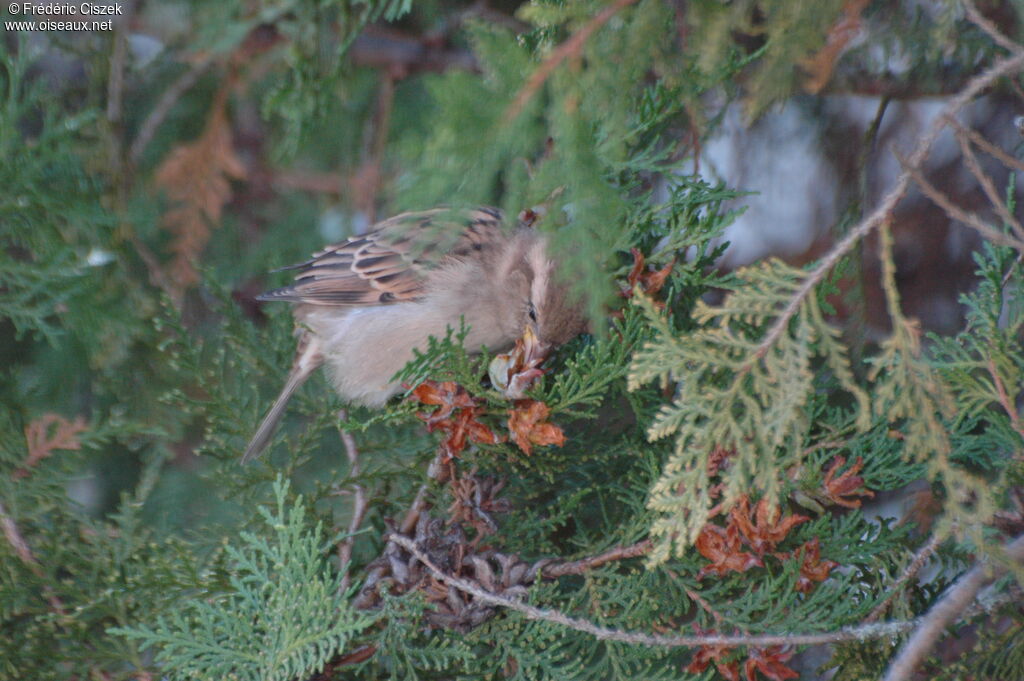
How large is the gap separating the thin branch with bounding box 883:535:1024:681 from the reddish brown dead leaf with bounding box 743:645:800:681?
0.80ft

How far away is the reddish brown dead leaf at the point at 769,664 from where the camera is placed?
4.43 feet

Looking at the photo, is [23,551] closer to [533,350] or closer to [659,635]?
[533,350]

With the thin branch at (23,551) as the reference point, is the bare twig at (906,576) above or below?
above

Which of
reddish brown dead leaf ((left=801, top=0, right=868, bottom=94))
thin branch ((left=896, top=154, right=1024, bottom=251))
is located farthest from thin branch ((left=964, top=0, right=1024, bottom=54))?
reddish brown dead leaf ((left=801, top=0, right=868, bottom=94))

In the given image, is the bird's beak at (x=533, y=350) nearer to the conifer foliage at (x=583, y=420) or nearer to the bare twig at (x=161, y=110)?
the conifer foliage at (x=583, y=420)

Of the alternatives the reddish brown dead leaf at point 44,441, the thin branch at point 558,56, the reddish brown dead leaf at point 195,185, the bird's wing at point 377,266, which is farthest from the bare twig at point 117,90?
the thin branch at point 558,56

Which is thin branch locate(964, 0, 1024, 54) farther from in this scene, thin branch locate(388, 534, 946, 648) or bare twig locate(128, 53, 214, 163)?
bare twig locate(128, 53, 214, 163)

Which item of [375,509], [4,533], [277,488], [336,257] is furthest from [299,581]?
[336,257]

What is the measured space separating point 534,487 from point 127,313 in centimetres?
115

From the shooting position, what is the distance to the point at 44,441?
192 centimetres

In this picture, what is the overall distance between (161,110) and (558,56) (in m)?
1.82

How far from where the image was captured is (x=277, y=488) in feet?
4.65

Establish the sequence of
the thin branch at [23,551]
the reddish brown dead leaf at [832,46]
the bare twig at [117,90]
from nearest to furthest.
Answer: the reddish brown dead leaf at [832,46]
the thin branch at [23,551]
the bare twig at [117,90]

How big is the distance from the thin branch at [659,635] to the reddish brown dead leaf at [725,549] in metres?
0.11
